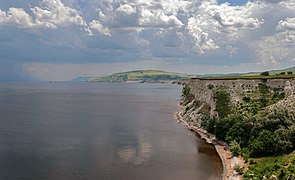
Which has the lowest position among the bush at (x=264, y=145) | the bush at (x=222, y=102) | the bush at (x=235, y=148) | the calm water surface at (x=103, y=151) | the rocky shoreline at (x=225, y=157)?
the calm water surface at (x=103, y=151)

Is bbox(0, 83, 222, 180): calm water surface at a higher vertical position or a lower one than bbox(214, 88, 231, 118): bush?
lower

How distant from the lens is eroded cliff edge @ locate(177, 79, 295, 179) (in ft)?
177

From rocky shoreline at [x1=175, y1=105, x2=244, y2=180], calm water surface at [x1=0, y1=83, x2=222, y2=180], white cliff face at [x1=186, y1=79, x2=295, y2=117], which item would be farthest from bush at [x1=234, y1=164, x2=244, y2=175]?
white cliff face at [x1=186, y1=79, x2=295, y2=117]

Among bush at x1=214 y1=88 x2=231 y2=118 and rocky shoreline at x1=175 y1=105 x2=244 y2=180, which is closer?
rocky shoreline at x1=175 y1=105 x2=244 y2=180

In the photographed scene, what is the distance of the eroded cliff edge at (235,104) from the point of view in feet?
177

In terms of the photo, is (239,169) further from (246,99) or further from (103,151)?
(246,99)

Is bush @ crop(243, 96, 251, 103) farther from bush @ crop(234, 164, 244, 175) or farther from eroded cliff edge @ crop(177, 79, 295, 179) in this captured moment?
bush @ crop(234, 164, 244, 175)

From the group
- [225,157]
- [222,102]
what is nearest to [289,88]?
[222,102]

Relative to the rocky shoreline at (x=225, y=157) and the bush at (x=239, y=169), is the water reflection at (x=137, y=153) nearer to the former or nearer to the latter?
the rocky shoreline at (x=225, y=157)

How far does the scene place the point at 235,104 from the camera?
68938 millimetres

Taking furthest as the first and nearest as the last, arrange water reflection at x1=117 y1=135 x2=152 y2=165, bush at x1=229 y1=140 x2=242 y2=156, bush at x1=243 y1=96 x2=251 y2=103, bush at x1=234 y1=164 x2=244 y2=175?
bush at x1=243 y1=96 x2=251 y2=103 < water reflection at x1=117 y1=135 x2=152 y2=165 < bush at x1=229 y1=140 x2=242 y2=156 < bush at x1=234 y1=164 x2=244 y2=175

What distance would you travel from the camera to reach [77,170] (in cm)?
4569

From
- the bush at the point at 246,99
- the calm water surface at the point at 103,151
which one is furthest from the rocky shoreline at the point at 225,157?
the bush at the point at 246,99

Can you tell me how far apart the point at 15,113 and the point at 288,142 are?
85.2 meters
